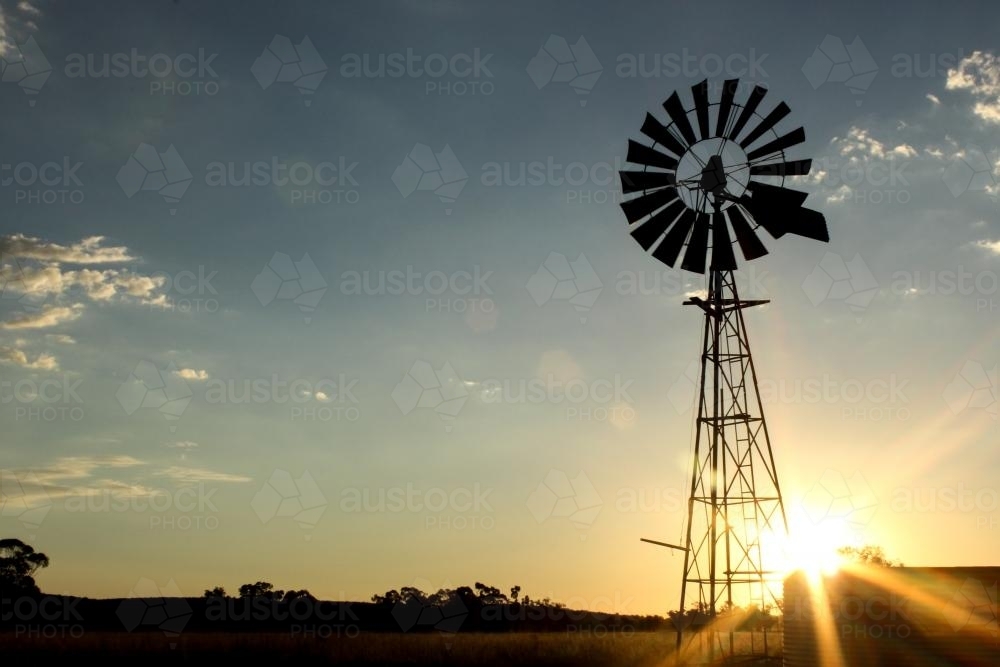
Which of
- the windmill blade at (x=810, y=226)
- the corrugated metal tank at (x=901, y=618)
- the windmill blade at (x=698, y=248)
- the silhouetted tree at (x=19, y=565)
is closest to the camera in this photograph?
the corrugated metal tank at (x=901, y=618)

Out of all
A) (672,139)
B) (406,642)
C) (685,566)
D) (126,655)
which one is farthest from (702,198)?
(126,655)

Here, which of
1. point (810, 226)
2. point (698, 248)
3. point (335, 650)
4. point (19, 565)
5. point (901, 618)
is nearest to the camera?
point (901, 618)

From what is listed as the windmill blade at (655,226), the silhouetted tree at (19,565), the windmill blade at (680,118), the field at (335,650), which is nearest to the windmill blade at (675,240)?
the windmill blade at (655,226)

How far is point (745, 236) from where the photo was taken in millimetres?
30625

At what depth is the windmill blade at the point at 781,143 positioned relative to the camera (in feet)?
98.6

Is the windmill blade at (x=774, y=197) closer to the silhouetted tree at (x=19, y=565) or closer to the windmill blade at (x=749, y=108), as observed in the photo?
the windmill blade at (x=749, y=108)

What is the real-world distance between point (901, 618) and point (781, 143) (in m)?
14.3

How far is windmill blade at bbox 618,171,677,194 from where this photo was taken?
31.8 meters

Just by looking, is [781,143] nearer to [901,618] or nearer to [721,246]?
[721,246]

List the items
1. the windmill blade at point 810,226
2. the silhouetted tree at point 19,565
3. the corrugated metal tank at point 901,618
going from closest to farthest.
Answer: the corrugated metal tank at point 901,618 < the windmill blade at point 810,226 < the silhouetted tree at point 19,565

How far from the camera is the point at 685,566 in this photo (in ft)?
97.0

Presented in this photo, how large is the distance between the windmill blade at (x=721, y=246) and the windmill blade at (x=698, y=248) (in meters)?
0.29

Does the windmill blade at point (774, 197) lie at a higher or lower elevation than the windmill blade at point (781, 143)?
lower

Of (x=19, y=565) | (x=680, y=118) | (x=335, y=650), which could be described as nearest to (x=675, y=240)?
(x=680, y=118)
